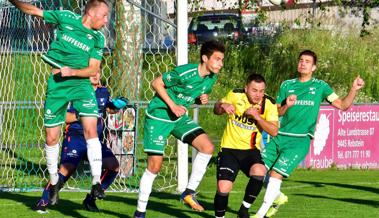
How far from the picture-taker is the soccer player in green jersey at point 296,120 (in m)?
12.6

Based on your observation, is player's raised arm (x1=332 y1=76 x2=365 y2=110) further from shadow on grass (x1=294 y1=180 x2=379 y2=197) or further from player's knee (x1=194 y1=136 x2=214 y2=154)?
shadow on grass (x1=294 y1=180 x2=379 y2=197)

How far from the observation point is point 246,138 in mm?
12070

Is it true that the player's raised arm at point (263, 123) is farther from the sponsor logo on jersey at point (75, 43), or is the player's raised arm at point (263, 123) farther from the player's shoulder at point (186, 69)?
the sponsor logo on jersey at point (75, 43)

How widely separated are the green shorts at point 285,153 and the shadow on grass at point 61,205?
71.6 inches

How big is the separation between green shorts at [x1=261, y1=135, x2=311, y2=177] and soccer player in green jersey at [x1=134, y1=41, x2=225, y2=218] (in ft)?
2.79

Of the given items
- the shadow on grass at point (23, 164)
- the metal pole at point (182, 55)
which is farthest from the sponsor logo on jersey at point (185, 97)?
the shadow on grass at point (23, 164)

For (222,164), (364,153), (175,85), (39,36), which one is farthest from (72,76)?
(364,153)

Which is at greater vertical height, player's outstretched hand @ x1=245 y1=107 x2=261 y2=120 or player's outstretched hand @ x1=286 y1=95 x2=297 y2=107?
player's outstretched hand @ x1=286 y1=95 x2=297 y2=107

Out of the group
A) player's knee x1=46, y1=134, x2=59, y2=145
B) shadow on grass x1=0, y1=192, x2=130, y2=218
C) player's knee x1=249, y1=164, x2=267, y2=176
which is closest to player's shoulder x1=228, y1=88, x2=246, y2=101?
player's knee x1=249, y1=164, x2=267, y2=176

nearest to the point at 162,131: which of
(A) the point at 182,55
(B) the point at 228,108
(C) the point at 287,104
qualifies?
(B) the point at 228,108

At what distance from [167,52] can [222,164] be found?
4.40 m

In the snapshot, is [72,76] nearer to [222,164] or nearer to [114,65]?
[222,164]

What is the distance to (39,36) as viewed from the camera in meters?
16.8

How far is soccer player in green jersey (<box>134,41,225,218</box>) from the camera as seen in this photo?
11891mm
